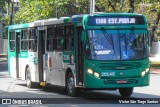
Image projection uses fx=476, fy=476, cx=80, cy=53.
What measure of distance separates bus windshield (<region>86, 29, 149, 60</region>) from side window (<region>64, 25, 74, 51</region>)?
1445 millimetres

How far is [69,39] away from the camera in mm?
17453

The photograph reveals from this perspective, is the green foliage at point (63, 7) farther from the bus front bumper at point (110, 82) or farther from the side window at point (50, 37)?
Result: the bus front bumper at point (110, 82)

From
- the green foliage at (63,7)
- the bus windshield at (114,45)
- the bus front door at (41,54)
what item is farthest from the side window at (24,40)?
the green foliage at (63,7)

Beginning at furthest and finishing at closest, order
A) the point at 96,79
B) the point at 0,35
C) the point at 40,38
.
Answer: the point at 0,35, the point at 40,38, the point at 96,79

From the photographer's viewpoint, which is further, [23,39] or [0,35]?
[0,35]

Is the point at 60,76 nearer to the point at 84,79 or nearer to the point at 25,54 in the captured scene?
the point at 84,79

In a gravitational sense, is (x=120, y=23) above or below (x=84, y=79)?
above

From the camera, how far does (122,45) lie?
15.9 m

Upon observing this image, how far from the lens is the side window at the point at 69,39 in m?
17.2

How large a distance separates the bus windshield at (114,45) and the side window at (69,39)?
1445 millimetres

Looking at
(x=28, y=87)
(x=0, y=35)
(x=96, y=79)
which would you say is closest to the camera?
(x=96, y=79)

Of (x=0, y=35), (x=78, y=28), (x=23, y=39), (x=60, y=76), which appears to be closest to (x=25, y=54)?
(x=23, y=39)

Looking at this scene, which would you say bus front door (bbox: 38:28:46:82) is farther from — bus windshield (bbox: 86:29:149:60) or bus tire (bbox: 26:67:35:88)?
bus windshield (bbox: 86:29:149:60)

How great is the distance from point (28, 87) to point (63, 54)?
4616 millimetres
